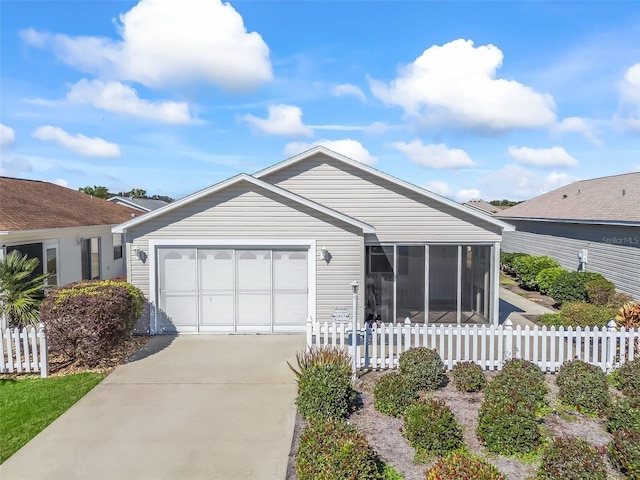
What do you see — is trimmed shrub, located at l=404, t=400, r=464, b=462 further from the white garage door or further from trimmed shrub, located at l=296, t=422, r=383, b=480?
the white garage door

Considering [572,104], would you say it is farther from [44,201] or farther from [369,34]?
[44,201]

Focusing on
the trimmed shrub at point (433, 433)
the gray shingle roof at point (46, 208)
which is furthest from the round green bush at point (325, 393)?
the gray shingle roof at point (46, 208)

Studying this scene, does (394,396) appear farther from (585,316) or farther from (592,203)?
(592,203)

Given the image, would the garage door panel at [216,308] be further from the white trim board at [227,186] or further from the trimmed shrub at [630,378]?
the trimmed shrub at [630,378]

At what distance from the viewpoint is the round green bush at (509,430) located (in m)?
5.19

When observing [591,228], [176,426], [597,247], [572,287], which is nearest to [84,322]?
[176,426]

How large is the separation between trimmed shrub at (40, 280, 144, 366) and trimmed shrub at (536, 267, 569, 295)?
53.4 ft

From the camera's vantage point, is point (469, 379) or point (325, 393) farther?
point (469, 379)

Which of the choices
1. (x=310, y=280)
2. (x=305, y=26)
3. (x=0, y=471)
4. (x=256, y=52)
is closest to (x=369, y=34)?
(x=305, y=26)

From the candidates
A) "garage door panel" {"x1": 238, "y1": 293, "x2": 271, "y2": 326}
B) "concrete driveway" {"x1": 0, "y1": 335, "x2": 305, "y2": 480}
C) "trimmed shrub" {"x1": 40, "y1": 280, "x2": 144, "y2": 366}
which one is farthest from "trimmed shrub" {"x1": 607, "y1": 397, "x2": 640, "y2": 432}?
"trimmed shrub" {"x1": 40, "y1": 280, "x2": 144, "y2": 366}

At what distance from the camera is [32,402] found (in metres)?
6.84

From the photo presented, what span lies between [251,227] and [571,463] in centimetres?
854

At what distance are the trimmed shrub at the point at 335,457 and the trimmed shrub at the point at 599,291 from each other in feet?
41.7

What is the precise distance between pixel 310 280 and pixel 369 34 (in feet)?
29.6
